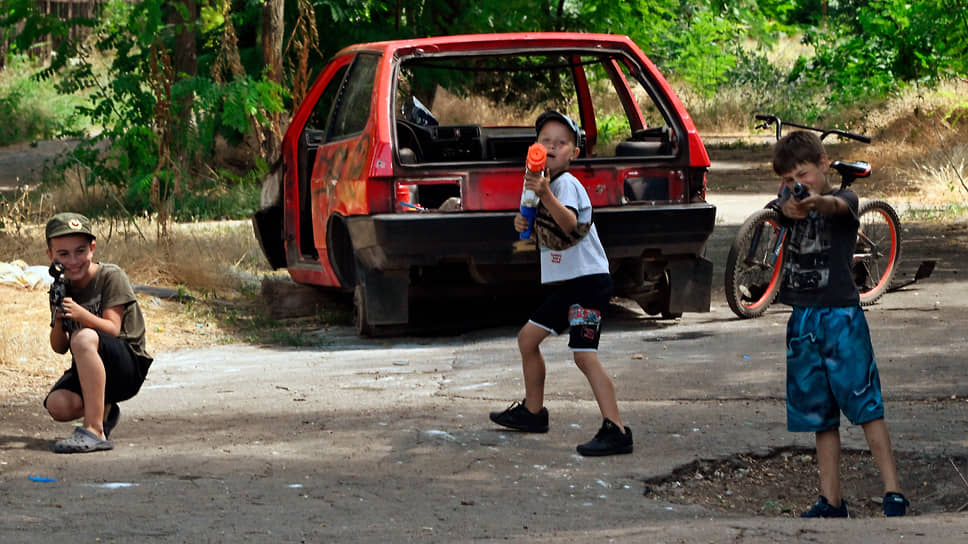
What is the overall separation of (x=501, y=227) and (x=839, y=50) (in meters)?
20.3

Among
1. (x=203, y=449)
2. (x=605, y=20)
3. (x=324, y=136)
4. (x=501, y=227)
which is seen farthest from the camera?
(x=605, y=20)

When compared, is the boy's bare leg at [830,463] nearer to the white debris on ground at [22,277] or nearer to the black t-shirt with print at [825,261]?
the black t-shirt with print at [825,261]

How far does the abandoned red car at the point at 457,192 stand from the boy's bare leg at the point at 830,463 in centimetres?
320

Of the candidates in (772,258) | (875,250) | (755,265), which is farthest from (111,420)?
(875,250)

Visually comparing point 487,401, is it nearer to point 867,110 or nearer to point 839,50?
point 867,110

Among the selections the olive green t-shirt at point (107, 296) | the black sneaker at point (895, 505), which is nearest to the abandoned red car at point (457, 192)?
the olive green t-shirt at point (107, 296)

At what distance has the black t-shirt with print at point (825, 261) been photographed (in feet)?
14.9

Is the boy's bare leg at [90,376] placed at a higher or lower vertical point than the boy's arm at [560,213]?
lower

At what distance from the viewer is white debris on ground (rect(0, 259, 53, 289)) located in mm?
9555

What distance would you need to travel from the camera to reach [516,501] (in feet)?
14.8

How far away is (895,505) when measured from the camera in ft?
14.3

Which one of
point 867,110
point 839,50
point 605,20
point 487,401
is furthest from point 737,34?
point 487,401

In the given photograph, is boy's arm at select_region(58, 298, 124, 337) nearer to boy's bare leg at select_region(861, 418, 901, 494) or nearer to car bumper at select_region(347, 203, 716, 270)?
car bumper at select_region(347, 203, 716, 270)

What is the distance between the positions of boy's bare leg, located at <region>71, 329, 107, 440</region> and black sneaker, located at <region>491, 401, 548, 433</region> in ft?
5.34
